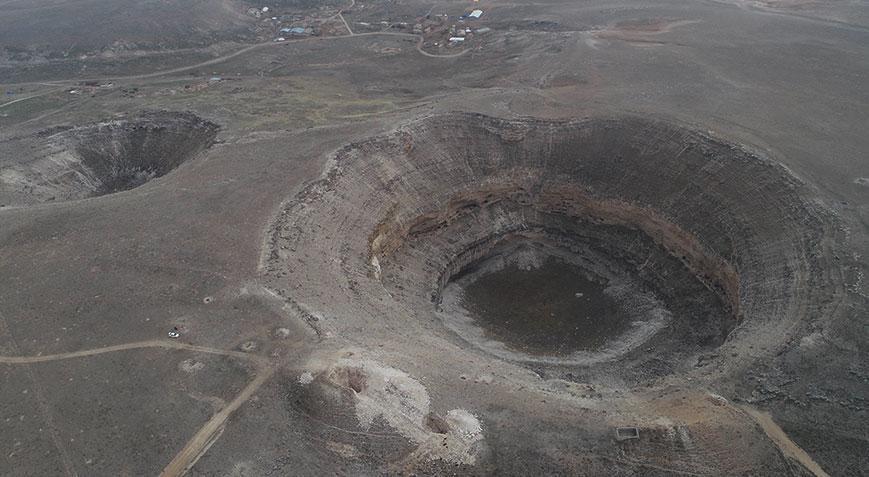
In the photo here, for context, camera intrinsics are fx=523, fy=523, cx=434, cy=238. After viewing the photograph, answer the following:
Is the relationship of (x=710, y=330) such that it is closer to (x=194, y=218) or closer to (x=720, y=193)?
(x=720, y=193)

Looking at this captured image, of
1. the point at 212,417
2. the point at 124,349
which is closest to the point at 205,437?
the point at 212,417

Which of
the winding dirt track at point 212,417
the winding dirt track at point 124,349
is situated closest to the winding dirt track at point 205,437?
the winding dirt track at point 212,417

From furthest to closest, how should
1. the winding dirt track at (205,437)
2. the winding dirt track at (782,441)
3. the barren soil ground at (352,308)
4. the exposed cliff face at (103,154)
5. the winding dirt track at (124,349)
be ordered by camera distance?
the exposed cliff face at (103,154) < the winding dirt track at (124,349) < the barren soil ground at (352,308) < the winding dirt track at (782,441) < the winding dirt track at (205,437)

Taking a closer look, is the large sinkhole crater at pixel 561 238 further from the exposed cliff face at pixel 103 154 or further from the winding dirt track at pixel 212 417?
the exposed cliff face at pixel 103 154

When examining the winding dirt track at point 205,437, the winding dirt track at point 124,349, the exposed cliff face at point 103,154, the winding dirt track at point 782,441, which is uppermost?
the exposed cliff face at point 103,154

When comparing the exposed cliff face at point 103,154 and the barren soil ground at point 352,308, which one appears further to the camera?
the exposed cliff face at point 103,154
